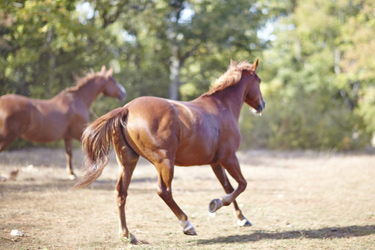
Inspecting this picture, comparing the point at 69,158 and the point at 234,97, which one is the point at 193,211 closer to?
the point at 234,97

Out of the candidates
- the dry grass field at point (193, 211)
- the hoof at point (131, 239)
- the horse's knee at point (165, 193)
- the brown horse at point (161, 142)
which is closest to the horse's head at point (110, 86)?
the dry grass field at point (193, 211)

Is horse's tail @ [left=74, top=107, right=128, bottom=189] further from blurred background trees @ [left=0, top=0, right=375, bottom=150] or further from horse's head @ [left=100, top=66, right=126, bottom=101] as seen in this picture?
blurred background trees @ [left=0, top=0, right=375, bottom=150]

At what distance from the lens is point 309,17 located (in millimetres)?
27047

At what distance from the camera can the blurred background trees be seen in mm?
13523

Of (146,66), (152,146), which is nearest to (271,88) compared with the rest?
(146,66)

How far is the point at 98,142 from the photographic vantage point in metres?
4.46

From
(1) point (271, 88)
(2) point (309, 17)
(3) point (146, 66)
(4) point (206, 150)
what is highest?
(2) point (309, 17)

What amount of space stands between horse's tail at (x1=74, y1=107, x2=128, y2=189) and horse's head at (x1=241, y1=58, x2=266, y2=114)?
2.35 meters

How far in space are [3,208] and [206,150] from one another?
11.0 feet

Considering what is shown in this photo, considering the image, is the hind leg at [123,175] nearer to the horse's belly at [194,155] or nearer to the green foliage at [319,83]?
the horse's belly at [194,155]

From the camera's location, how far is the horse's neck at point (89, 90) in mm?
9500

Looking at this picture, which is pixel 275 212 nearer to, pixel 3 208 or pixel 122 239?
pixel 122 239

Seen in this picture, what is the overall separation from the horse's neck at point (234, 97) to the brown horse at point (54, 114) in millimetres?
4525

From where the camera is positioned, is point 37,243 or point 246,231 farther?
point 246,231
